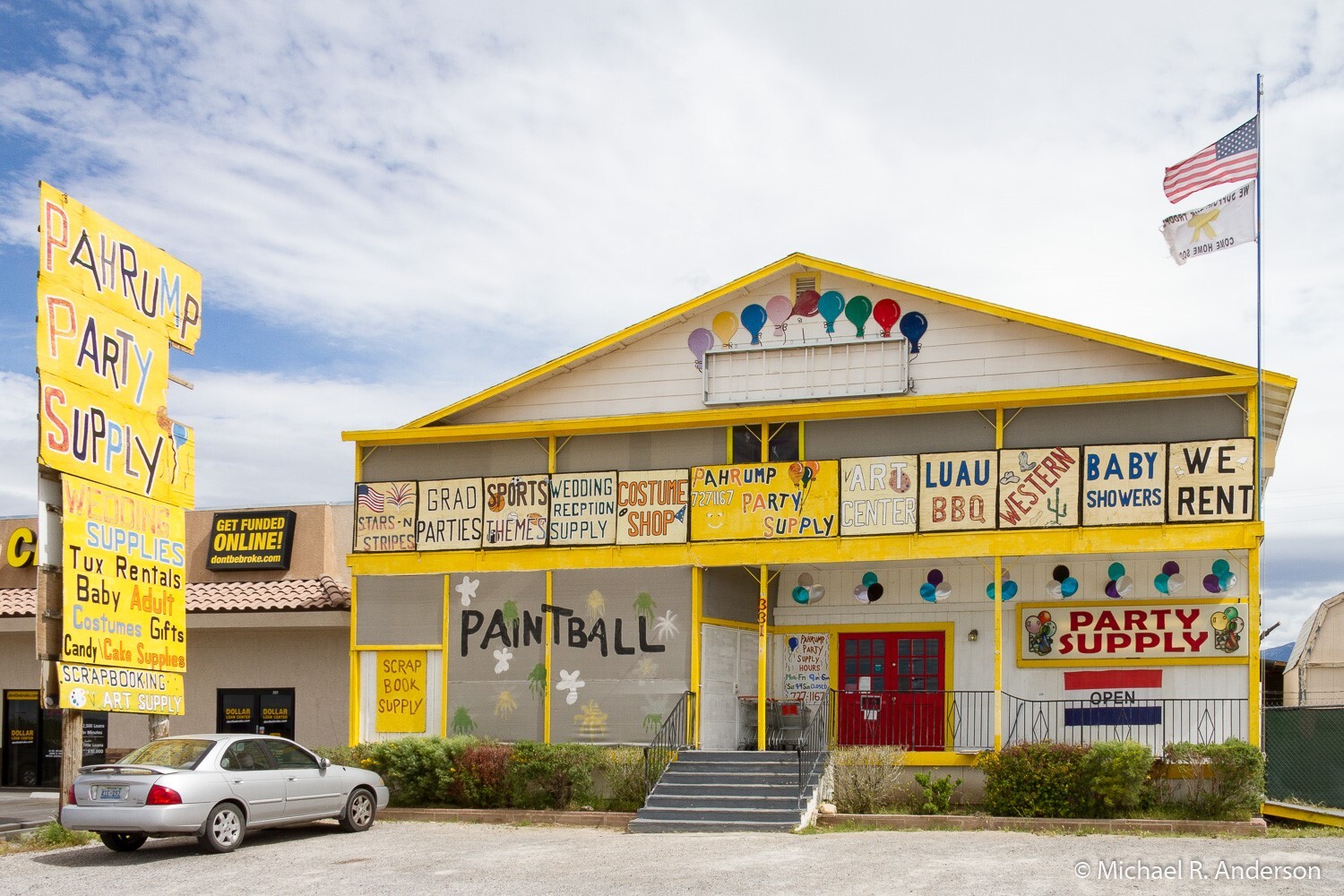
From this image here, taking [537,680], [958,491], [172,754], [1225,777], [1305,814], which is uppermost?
[958,491]

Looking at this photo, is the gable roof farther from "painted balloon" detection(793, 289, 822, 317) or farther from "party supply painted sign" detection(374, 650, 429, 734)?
"party supply painted sign" detection(374, 650, 429, 734)

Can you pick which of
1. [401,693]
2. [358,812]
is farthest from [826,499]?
[358,812]

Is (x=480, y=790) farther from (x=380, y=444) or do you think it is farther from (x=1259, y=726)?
(x=1259, y=726)

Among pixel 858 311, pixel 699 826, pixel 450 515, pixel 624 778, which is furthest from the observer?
pixel 450 515

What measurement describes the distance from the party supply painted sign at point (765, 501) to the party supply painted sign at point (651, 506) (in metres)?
0.22

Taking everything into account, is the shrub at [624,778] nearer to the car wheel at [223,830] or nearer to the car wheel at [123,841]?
the car wheel at [223,830]

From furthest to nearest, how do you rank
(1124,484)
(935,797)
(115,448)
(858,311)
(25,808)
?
(25,808) < (858,311) < (1124,484) < (935,797) < (115,448)

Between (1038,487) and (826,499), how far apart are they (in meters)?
3.03

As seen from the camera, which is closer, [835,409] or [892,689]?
[835,409]

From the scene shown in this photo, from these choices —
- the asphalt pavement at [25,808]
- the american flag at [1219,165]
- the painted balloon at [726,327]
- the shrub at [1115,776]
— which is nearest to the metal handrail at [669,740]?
the painted balloon at [726,327]

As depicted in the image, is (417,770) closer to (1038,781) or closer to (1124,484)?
(1038,781)

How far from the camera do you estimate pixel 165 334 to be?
19.5 m

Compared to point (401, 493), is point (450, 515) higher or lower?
lower

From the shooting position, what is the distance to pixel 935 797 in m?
19.6
